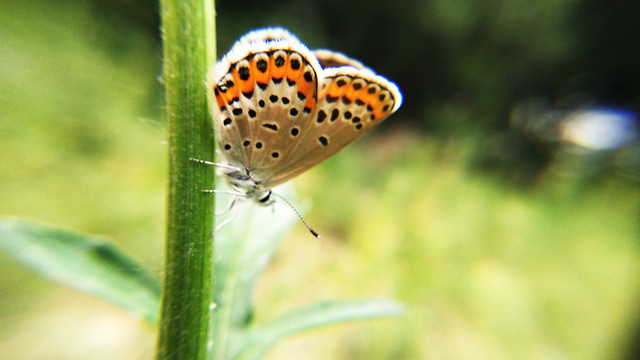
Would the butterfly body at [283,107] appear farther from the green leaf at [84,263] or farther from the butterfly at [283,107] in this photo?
the green leaf at [84,263]

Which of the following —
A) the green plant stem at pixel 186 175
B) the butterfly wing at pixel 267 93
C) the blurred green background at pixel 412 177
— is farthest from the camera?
the blurred green background at pixel 412 177

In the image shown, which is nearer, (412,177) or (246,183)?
(246,183)

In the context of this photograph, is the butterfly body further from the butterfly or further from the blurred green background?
the blurred green background

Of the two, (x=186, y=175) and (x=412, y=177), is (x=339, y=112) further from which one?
(x=412, y=177)

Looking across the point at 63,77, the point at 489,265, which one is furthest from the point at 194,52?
the point at 489,265

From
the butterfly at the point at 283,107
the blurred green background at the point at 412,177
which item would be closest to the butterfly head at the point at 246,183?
the butterfly at the point at 283,107

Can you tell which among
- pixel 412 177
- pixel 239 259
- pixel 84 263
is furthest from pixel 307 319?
pixel 412 177

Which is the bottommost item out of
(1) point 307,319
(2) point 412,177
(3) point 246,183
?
(1) point 307,319
